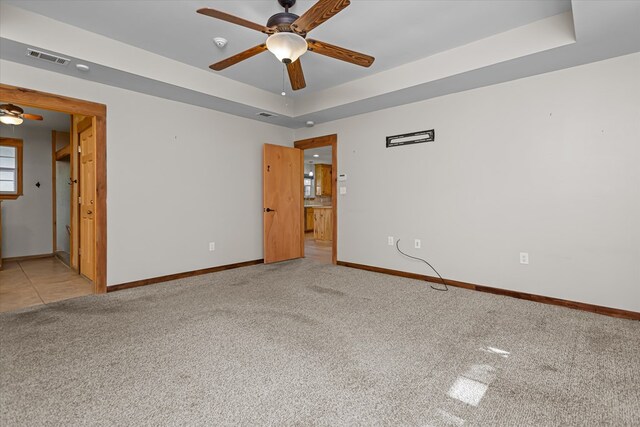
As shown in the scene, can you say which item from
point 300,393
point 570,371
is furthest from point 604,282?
point 300,393

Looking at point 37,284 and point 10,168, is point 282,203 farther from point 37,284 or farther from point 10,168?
point 10,168

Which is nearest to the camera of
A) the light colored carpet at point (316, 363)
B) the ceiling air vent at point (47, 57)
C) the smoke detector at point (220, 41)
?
the light colored carpet at point (316, 363)

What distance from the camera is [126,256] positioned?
381 centimetres

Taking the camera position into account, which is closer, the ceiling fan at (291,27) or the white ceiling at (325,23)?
the ceiling fan at (291,27)

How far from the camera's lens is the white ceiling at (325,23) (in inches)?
102

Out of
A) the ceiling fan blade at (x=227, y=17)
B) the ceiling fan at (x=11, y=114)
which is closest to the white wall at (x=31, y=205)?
the ceiling fan at (x=11, y=114)

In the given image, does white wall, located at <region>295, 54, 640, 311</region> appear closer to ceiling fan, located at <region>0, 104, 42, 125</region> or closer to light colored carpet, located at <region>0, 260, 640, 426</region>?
light colored carpet, located at <region>0, 260, 640, 426</region>

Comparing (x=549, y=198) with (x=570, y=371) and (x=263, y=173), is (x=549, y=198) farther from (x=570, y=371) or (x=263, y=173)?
(x=263, y=173)

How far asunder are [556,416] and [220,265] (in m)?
4.20

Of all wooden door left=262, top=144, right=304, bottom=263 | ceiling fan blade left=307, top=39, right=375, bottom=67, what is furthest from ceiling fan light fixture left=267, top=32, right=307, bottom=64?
wooden door left=262, top=144, right=304, bottom=263

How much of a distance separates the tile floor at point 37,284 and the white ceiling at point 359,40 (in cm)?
246

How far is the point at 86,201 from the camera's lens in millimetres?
4305

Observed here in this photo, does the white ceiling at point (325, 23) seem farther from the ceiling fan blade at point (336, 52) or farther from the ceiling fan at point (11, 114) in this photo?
the ceiling fan at point (11, 114)

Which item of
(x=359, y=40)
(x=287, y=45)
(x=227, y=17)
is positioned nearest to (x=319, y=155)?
(x=359, y=40)
